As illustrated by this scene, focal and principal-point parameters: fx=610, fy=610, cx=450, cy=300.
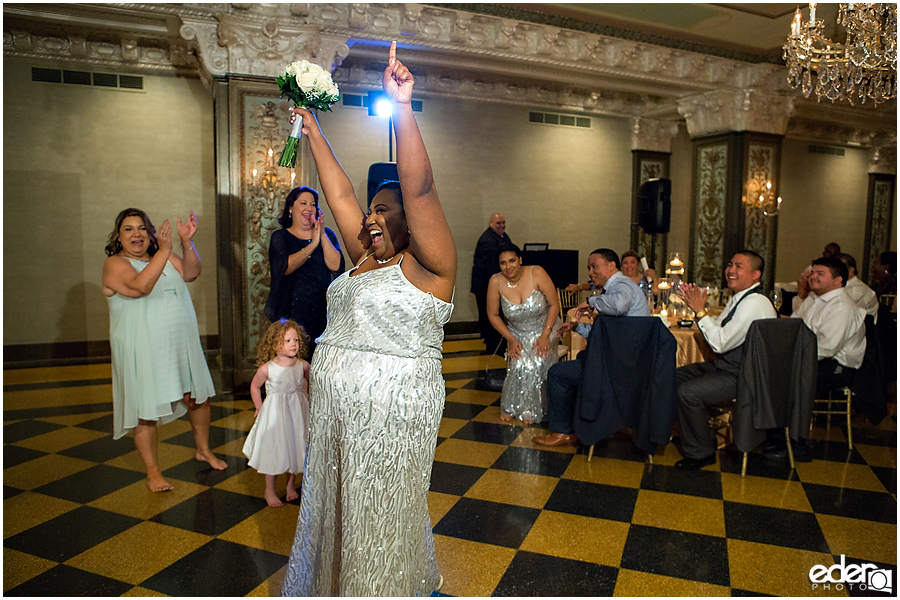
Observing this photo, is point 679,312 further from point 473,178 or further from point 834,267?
point 473,178

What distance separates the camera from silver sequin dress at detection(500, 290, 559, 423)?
4.35m

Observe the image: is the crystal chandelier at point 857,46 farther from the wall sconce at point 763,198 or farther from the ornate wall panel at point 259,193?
the ornate wall panel at point 259,193

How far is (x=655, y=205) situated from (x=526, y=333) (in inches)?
177

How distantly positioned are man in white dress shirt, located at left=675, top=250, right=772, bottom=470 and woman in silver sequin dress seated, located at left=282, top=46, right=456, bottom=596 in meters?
2.19

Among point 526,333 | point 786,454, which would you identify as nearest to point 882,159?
point 786,454

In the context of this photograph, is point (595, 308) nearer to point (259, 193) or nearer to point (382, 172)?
point (259, 193)

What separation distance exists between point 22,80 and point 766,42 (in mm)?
8043

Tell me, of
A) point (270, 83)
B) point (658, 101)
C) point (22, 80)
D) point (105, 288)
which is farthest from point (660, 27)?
point (22, 80)

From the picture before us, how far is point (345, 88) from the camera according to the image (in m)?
7.50

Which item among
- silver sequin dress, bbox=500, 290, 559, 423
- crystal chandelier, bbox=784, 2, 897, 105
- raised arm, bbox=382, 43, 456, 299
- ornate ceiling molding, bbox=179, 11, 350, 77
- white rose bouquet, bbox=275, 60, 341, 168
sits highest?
ornate ceiling molding, bbox=179, 11, 350, 77

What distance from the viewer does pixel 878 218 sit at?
11.6 metres

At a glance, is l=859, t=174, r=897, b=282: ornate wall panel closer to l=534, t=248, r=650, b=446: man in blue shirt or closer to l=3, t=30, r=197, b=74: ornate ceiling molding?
l=534, t=248, r=650, b=446: man in blue shirt

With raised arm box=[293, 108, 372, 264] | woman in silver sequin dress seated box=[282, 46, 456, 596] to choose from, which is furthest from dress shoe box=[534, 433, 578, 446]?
raised arm box=[293, 108, 372, 264]

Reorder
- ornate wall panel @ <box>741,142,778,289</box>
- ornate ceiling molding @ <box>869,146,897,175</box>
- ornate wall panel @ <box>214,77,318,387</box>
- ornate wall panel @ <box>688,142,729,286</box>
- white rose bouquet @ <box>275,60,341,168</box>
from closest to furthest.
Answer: white rose bouquet @ <box>275,60,341,168</box>
ornate wall panel @ <box>214,77,318,387</box>
ornate wall panel @ <box>741,142,778,289</box>
ornate wall panel @ <box>688,142,729,286</box>
ornate ceiling molding @ <box>869,146,897,175</box>
